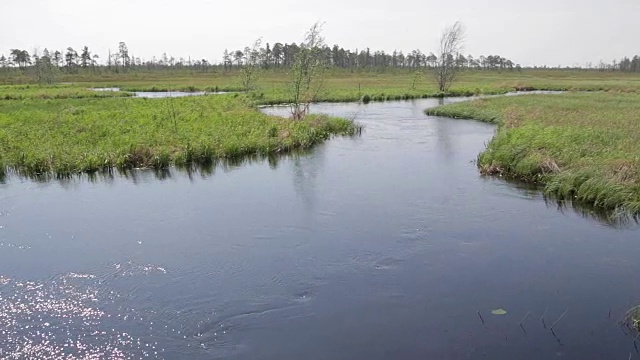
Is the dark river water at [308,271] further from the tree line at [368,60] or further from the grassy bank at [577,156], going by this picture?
the tree line at [368,60]

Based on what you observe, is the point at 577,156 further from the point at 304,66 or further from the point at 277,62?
the point at 277,62

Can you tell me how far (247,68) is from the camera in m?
52.5

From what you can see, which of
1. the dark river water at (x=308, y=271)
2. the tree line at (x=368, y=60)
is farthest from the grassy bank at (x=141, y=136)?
the tree line at (x=368, y=60)

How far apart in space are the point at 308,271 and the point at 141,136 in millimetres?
14178

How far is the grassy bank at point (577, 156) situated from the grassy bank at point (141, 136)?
29.5 ft

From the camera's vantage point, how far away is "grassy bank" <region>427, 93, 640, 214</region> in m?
13.8

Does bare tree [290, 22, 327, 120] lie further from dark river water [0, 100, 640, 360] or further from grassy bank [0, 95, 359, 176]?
dark river water [0, 100, 640, 360]

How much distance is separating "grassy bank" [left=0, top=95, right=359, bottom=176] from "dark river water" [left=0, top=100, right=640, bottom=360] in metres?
1.81

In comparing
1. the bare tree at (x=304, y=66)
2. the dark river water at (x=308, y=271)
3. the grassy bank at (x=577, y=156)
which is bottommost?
the dark river water at (x=308, y=271)

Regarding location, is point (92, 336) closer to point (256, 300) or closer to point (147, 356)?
point (147, 356)

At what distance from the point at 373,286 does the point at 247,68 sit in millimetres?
46132

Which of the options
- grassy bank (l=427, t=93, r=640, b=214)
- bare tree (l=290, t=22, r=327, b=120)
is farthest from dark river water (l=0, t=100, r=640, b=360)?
bare tree (l=290, t=22, r=327, b=120)

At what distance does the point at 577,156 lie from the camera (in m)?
16.5

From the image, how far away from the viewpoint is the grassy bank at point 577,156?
13805 millimetres
